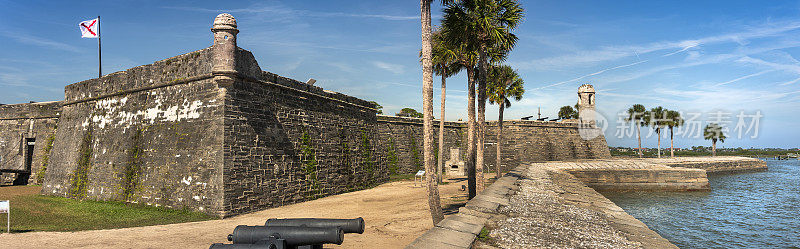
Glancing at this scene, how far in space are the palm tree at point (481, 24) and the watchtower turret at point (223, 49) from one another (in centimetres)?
680

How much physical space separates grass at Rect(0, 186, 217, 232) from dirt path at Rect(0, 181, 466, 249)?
2.33 ft

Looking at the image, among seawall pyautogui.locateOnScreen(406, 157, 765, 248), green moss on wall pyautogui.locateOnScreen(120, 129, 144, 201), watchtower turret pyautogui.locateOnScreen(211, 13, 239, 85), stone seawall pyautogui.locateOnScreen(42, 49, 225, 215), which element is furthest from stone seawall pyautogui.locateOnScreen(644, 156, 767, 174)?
green moss on wall pyautogui.locateOnScreen(120, 129, 144, 201)

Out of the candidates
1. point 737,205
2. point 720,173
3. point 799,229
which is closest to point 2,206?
point 799,229

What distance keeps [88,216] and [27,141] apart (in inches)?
638

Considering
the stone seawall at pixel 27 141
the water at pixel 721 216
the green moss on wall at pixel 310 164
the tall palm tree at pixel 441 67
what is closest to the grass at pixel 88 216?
the green moss on wall at pixel 310 164

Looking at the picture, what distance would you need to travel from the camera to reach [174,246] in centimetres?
770

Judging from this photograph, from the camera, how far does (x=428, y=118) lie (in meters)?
8.95

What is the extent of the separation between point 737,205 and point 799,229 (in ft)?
20.2

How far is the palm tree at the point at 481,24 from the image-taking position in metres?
12.0

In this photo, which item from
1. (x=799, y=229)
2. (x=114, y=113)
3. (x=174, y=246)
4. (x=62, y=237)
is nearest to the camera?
(x=174, y=246)

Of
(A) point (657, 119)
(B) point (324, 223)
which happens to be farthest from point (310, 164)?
(A) point (657, 119)

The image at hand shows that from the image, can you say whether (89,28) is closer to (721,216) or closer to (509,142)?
(509,142)

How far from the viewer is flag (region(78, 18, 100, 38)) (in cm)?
2045

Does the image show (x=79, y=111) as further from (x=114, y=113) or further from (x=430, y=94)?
(x=430, y=94)
